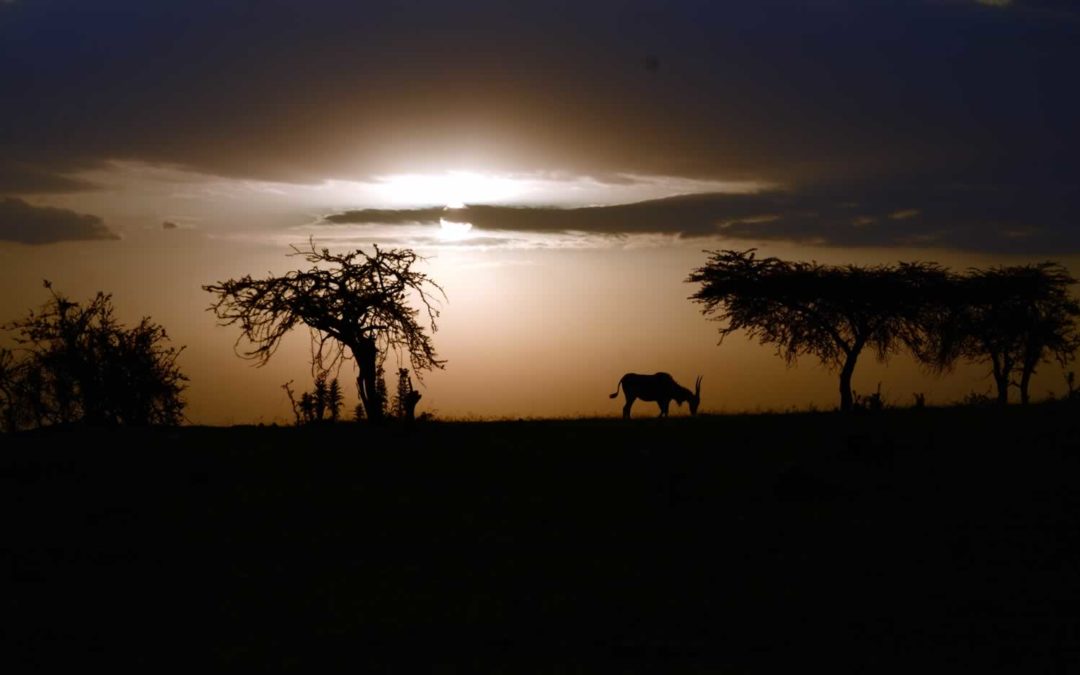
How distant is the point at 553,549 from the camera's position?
1822 cm

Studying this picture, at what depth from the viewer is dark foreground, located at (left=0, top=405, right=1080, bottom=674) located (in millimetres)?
14312

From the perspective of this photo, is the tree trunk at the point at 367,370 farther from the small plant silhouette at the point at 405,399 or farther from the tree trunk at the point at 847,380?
the tree trunk at the point at 847,380

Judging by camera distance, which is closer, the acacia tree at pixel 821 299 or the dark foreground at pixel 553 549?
the dark foreground at pixel 553 549

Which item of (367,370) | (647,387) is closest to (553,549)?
(367,370)

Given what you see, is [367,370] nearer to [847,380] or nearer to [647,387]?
[647,387]

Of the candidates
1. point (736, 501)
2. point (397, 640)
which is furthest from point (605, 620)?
point (736, 501)

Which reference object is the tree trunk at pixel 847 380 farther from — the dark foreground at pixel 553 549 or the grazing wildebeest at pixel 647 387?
the dark foreground at pixel 553 549

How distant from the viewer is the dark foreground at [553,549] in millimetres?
14312

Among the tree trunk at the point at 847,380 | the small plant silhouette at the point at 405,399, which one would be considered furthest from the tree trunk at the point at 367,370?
the tree trunk at the point at 847,380

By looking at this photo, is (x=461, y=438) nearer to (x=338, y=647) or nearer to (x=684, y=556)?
(x=684, y=556)

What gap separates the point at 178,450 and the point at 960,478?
16.6m

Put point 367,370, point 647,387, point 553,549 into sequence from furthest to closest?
point 647,387, point 367,370, point 553,549

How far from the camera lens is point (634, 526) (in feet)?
63.3

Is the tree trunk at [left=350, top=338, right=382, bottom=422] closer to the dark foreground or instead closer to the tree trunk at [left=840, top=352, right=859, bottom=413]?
the dark foreground
